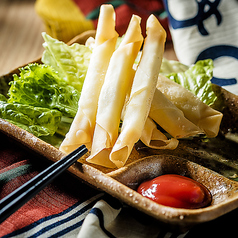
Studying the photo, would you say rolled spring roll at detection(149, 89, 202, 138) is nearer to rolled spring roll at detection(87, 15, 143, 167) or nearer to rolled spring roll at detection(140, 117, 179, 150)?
rolled spring roll at detection(140, 117, 179, 150)

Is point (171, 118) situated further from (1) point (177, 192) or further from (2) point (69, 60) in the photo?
(2) point (69, 60)

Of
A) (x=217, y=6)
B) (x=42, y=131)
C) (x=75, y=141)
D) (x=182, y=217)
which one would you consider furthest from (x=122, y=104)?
(x=217, y=6)

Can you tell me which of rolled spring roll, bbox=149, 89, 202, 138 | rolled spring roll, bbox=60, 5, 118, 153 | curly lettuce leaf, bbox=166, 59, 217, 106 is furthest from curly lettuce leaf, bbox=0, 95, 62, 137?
curly lettuce leaf, bbox=166, 59, 217, 106

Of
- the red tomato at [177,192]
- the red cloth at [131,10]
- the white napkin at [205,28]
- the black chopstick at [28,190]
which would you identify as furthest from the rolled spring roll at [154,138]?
the red cloth at [131,10]

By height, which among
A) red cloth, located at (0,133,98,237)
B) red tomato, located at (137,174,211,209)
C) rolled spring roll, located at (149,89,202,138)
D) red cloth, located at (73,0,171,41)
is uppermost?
red cloth, located at (73,0,171,41)

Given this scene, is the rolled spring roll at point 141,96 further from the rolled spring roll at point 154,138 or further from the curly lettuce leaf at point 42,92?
the curly lettuce leaf at point 42,92

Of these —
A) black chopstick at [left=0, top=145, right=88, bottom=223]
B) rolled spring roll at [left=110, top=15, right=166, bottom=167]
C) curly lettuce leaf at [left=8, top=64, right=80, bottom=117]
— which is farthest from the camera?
curly lettuce leaf at [left=8, top=64, right=80, bottom=117]
